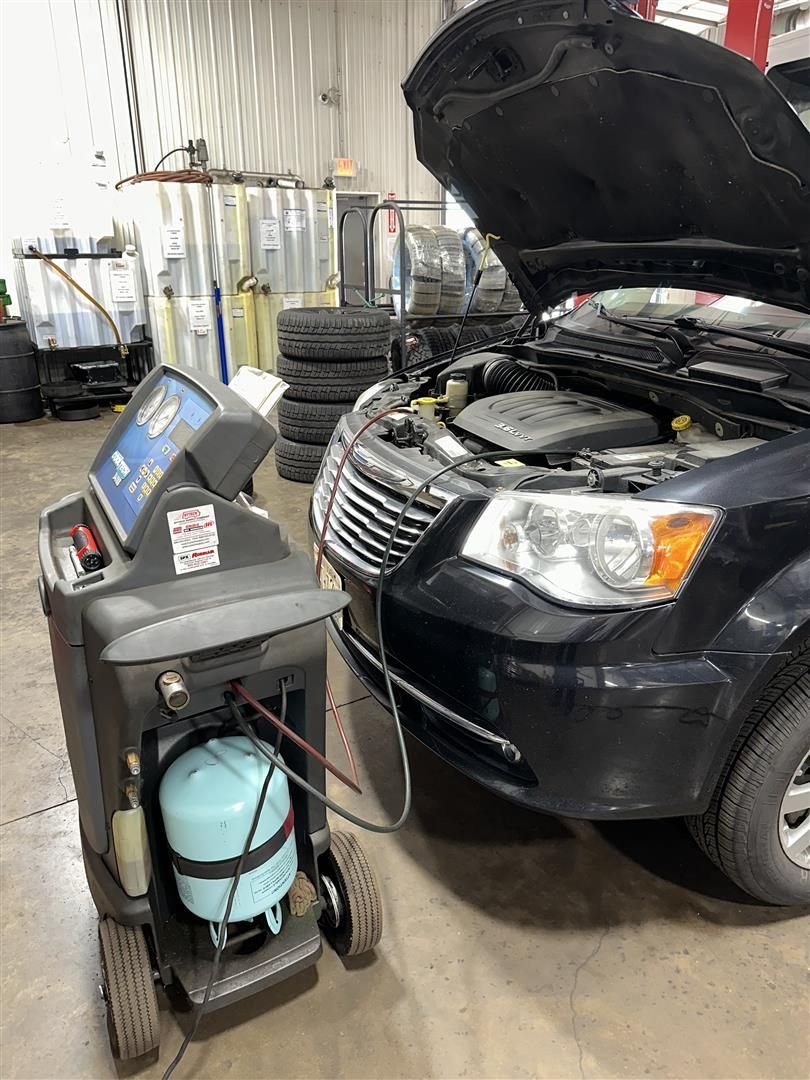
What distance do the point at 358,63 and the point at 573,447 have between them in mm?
7875

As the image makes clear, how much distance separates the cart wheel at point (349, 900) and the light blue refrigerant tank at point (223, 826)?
19 cm

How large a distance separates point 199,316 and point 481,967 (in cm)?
621

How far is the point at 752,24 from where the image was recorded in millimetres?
4266

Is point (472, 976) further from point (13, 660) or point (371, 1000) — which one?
point (13, 660)

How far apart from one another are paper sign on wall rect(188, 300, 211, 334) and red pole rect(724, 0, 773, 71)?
4.43 metres

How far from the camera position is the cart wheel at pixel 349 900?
1501mm

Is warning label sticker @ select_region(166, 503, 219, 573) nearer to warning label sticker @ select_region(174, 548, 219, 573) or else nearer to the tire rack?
warning label sticker @ select_region(174, 548, 219, 573)

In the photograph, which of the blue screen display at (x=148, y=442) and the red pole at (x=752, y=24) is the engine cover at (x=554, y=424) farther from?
the red pole at (x=752, y=24)

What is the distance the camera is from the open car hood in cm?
151

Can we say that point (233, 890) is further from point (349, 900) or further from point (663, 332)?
point (663, 332)

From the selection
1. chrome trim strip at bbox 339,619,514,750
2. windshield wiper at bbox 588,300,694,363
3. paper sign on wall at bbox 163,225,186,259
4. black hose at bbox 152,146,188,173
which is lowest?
chrome trim strip at bbox 339,619,514,750

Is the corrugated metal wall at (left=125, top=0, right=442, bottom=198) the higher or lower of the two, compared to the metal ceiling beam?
lower

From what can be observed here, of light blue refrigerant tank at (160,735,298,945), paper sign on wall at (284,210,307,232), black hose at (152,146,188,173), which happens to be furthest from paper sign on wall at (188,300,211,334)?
light blue refrigerant tank at (160,735,298,945)

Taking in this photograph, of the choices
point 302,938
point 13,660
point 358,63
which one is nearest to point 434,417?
point 302,938
